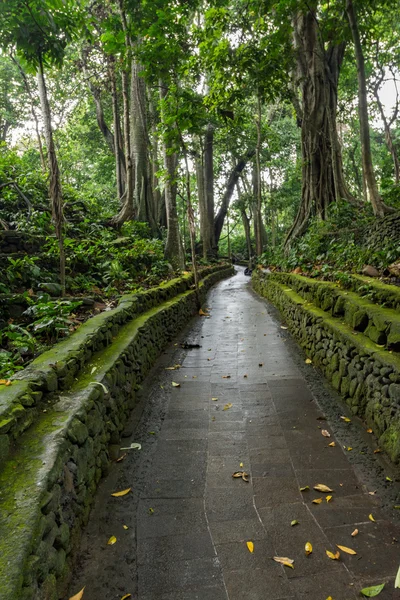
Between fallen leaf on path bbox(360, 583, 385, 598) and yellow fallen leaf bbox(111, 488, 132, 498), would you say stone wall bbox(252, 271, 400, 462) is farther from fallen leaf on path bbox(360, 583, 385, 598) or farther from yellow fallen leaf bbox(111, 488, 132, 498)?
yellow fallen leaf bbox(111, 488, 132, 498)

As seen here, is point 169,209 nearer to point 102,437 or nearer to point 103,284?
point 103,284

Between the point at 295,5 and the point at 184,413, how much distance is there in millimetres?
6575

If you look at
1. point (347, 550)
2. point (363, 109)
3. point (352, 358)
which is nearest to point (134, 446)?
point (347, 550)

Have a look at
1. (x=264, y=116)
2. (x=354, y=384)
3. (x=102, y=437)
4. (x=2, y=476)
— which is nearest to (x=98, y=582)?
(x=2, y=476)

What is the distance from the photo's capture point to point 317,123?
10320 millimetres

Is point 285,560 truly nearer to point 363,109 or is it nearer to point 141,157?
point 363,109

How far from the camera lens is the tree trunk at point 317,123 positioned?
9.73 m

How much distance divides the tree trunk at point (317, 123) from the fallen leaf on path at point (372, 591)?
885 centimetres

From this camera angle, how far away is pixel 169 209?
31.0 ft

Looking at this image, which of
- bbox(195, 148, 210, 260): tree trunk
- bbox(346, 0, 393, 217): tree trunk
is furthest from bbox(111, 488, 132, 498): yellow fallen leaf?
bbox(195, 148, 210, 260): tree trunk

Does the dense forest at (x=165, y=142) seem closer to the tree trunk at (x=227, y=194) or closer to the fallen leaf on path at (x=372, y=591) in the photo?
the fallen leaf on path at (x=372, y=591)

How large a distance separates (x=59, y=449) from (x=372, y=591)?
69.1 inches

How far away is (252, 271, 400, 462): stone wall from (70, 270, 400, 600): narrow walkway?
1.27 ft

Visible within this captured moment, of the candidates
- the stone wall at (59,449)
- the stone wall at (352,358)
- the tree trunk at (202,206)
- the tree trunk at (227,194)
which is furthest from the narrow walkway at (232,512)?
the tree trunk at (227,194)
